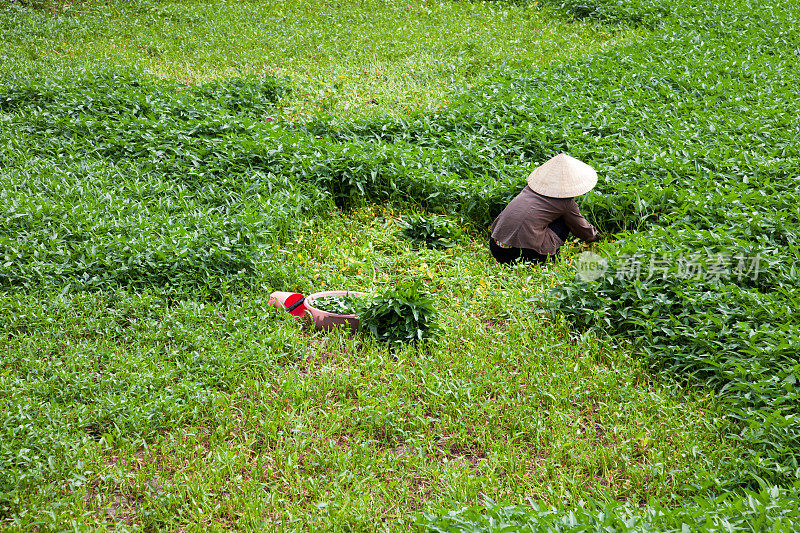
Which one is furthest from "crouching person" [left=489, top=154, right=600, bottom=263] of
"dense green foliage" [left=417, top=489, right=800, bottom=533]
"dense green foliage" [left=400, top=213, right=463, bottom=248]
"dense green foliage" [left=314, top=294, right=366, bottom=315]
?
"dense green foliage" [left=417, top=489, right=800, bottom=533]

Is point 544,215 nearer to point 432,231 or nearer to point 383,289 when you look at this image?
point 432,231

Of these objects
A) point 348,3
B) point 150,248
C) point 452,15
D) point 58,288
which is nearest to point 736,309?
point 150,248

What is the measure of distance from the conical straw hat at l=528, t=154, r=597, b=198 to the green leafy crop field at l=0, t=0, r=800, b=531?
42 cm

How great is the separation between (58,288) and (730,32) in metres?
9.71

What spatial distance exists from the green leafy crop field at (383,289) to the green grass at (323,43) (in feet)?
1.45

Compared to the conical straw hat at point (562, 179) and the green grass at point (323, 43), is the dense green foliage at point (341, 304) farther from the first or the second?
the green grass at point (323, 43)

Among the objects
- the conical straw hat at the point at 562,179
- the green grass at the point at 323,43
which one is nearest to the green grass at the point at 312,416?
the conical straw hat at the point at 562,179

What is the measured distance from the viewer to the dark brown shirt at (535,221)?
17.3ft

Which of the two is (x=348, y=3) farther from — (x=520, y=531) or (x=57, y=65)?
(x=520, y=531)

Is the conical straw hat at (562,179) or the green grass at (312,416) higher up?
the conical straw hat at (562,179)

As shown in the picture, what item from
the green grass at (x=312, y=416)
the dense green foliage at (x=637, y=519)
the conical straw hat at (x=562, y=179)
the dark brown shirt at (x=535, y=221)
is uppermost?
the conical straw hat at (x=562, y=179)

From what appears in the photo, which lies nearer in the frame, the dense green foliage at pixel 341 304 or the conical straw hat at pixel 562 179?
the dense green foliage at pixel 341 304

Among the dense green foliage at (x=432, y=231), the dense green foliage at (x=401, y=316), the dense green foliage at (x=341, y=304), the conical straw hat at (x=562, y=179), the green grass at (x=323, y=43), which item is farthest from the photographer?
the green grass at (x=323, y=43)

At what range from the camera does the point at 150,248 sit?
4.86m
